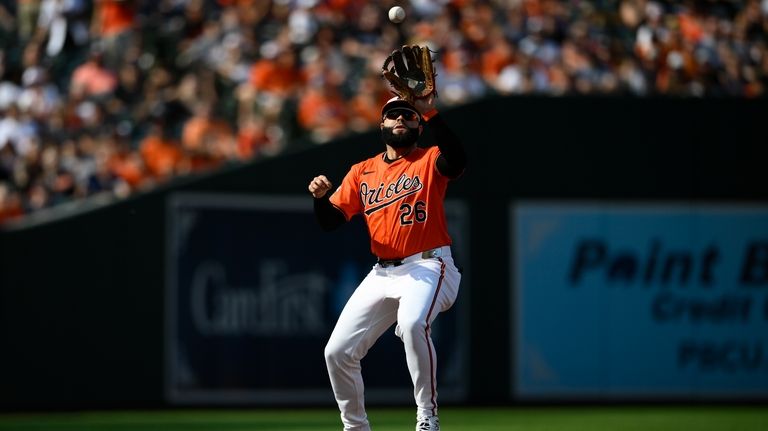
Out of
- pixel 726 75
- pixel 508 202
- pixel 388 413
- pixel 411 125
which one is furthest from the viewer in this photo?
pixel 726 75

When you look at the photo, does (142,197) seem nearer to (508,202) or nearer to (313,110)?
(313,110)

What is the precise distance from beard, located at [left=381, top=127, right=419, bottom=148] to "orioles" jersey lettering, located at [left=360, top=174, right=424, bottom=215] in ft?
0.66

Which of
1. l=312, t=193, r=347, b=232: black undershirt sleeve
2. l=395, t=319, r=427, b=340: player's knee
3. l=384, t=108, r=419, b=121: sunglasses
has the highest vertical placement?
l=384, t=108, r=419, b=121: sunglasses

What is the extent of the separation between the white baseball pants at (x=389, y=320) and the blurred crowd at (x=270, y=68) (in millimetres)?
5738

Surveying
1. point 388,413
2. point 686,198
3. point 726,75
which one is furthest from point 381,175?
point 726,75

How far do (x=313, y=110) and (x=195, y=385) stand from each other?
3.14 meters

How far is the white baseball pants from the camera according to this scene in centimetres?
801

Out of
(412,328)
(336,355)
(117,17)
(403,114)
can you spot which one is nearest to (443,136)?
(403,114)

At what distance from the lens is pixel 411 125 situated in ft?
27.5

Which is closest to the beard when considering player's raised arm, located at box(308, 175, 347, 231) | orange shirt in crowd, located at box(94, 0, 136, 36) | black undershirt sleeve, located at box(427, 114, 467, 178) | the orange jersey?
the orange jersey

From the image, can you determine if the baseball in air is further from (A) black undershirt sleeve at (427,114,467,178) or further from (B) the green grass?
(B) the green grass

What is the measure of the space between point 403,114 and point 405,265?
92 cm

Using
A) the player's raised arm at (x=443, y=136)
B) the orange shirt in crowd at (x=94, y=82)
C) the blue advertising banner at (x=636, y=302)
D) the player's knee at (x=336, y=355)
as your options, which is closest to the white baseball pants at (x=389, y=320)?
the player's knee at (x=336, y=355)

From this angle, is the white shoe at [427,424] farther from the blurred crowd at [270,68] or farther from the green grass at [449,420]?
the blurred crowd at [270,68]
